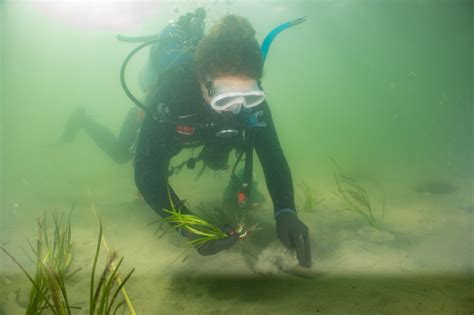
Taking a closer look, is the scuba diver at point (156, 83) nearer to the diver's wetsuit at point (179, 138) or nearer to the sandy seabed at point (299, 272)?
the diver's wetsuit at point (179, 138)

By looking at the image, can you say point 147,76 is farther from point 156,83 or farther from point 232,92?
point 232,92

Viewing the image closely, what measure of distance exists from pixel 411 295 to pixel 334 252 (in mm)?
1035

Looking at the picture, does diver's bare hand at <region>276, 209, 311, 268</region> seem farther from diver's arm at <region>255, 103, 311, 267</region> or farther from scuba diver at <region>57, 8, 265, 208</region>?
scuba diver at <region>57, 8, 265, 208</region>

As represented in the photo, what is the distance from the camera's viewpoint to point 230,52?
10.0 ft

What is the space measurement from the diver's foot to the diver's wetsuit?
465cm

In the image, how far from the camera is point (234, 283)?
9.74ft

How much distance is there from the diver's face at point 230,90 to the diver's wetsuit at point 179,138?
1.69 feet

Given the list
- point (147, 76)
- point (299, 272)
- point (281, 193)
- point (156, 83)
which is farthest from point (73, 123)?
point (299, 272)

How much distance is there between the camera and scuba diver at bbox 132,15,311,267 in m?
3.07

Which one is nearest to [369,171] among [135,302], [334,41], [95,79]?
[135,302]

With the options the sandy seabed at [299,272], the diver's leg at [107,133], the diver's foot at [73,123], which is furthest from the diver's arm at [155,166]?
the diver's foot at [73,123]

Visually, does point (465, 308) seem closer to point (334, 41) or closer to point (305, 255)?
point (305, 255)

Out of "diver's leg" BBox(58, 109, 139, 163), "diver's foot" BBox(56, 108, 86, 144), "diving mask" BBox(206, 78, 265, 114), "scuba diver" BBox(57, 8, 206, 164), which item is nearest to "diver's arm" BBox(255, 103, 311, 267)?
"diving mask" BBox(206, 78, 265, 114)

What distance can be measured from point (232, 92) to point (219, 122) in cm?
79
